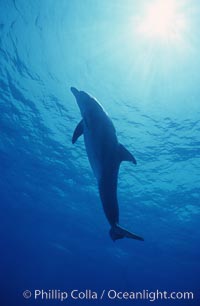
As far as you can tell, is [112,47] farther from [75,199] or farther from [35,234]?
[35,234]

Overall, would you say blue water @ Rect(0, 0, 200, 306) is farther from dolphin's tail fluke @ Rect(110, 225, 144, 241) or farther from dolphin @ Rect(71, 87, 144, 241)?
dolphin's tail fluke @ Rect(110, 225, 144, 241)

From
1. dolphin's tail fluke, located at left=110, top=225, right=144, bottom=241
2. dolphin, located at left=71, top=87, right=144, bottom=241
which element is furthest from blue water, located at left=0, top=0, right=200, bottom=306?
dolphin's tail fluke, located at left=110, top=225, right=144, bottom=241

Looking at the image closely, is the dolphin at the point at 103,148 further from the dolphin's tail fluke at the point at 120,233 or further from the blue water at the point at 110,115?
the blue water at the point at 110,115

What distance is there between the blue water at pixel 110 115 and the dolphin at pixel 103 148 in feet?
25.9

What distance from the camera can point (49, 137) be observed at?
19609 millimetres

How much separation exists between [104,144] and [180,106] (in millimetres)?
10735

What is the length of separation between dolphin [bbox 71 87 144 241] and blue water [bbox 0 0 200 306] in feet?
25.9

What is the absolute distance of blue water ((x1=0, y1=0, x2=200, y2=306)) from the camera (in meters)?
11.8

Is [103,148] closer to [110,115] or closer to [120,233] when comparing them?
Result: [120,233]

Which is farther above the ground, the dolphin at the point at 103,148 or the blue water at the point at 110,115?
the blue water at the point at 110,115

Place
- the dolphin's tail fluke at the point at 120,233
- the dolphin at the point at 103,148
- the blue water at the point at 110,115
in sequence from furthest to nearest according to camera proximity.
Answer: the blue water at the point at 110,115, the dolphin's tail fluke at the point at 120,233, the dolphin at the point at 103,148

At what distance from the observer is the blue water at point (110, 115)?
1183 centimetres

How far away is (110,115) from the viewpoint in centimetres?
1512

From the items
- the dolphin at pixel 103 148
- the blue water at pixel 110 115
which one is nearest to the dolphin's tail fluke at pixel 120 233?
the dolphin at pixel 103 148
